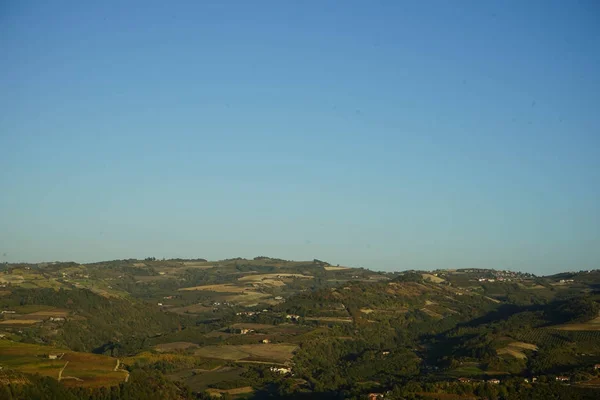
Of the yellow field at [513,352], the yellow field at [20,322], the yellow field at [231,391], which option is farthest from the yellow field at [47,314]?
the yellow field at [513,352]

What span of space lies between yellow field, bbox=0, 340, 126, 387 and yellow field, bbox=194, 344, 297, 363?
2632cm

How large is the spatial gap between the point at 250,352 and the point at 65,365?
4561 centimetres

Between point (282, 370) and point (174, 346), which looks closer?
point (282, 370)

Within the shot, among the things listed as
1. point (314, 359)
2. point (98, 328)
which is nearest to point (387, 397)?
point (314, 359)

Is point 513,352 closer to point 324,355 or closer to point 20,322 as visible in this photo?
point 324,355

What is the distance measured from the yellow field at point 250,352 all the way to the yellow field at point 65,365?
26316 mm

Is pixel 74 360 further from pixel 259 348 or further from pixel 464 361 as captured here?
pixel 464 361

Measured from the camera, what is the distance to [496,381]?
121m

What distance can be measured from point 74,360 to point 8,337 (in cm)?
2844

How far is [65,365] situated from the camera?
407ft

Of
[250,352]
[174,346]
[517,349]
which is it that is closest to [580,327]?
[517,349]

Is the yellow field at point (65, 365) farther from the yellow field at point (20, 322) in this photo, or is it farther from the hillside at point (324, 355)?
the yellow field at point (20, 322)

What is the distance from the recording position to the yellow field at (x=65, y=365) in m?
116

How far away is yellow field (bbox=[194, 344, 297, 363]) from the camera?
156 m
